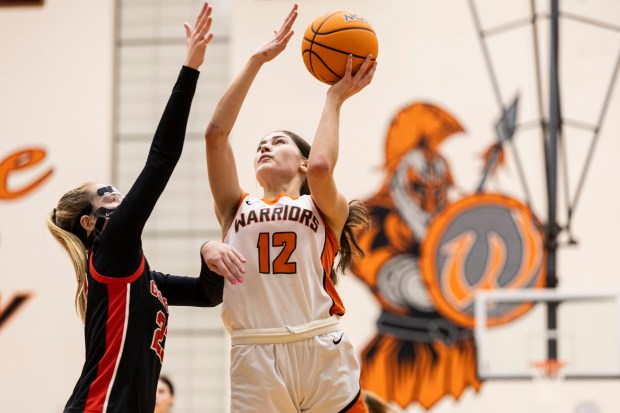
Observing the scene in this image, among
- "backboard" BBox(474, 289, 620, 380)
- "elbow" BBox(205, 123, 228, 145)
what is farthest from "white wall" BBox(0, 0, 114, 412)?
"elbow" BBox(205, 123, 228, 145)

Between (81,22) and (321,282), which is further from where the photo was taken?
(81,22)

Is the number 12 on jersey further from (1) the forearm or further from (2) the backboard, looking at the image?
(2) the backboard

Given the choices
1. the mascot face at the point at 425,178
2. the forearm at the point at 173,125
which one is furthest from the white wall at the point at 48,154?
the forearm at the point at 173,125

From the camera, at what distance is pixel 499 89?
9.34 m

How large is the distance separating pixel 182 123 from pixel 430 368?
20.2 feet

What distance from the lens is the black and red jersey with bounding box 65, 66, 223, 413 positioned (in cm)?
329

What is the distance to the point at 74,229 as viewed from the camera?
3670 millimetres

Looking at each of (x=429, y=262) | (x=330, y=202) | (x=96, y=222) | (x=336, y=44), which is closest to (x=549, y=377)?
(x=429, y=262)

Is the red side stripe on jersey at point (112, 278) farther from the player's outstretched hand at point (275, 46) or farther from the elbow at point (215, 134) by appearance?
the player's outstretched hand at point (275, 46)

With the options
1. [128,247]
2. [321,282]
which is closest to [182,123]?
[128,247]

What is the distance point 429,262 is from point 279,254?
5.79m

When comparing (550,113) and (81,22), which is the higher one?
(81,22)

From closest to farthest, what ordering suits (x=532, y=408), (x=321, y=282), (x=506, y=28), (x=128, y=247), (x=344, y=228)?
(x=128, y=247)
(x=321, y=282)
(x=344, y=228)
(x=532, y=408)
(x=506, y=28)

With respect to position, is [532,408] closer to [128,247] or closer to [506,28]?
[506,28]
